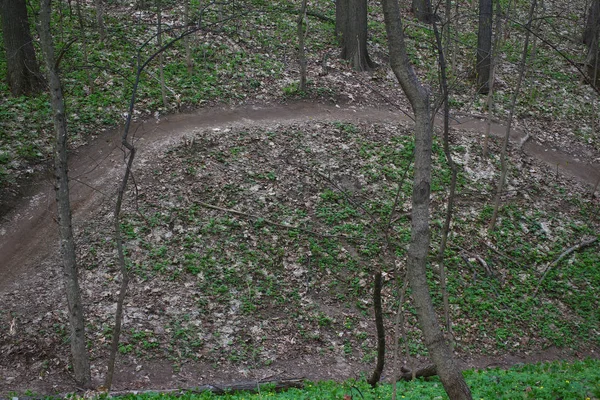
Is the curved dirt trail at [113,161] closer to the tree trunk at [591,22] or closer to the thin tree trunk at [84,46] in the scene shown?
the thin tree trunk at [84,46]

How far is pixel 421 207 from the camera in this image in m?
4.68

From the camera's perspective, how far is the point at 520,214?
13609mm

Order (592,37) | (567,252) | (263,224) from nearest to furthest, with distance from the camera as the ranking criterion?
(263,224)
(567,252)
(592,37)

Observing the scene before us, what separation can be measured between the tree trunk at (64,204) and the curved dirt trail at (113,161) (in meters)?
2.00

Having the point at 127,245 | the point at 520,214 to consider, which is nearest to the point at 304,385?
the point at 127,245

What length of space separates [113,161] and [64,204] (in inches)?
226

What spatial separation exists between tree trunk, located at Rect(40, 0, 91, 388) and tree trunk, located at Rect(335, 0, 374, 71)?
12.0m

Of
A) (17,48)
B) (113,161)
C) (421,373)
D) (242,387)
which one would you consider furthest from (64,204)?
(17,48)

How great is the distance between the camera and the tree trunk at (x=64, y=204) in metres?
6.96

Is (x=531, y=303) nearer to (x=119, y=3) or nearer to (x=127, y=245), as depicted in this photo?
(x=127, y=245)

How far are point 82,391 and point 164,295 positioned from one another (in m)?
2.71

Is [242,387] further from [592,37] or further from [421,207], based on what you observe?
[592,37]

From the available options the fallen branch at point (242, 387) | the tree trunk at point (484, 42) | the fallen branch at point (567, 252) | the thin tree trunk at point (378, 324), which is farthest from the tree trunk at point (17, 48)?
the tree trunk at point (484, 42)

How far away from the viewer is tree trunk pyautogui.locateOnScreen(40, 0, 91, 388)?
6.96 metres
